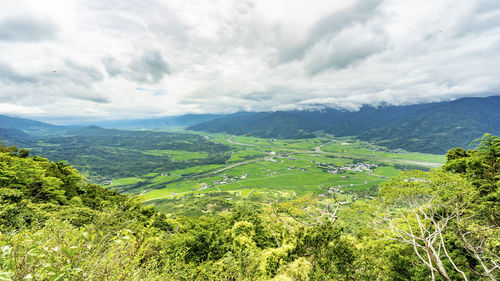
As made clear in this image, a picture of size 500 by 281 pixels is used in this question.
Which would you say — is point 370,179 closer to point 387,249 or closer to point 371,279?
point 387,249

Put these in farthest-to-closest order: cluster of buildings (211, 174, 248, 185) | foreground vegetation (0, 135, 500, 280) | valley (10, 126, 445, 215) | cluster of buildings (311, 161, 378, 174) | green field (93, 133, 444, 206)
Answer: cluster of buildings (311, 161, 378, 174) → cluster of buildings (211, 174, 248, 185) → green field (93, 133, 444, 206) → valley (10, 126, 445, 215) → foreground vegetation (0, 135, 500, 280)

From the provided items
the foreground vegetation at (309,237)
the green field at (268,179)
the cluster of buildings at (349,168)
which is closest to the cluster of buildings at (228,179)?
the green field at (268,179)

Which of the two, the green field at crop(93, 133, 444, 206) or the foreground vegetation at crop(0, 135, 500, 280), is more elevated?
the foreground vegetation at crop(0, 135, 500, 280)

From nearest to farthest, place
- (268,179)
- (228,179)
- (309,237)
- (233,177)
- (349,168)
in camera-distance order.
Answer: (309,237)
(268,179)
(228,179)
(233,177)
(349,168)

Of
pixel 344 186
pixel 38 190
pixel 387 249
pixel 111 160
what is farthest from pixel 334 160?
pixel 111 160

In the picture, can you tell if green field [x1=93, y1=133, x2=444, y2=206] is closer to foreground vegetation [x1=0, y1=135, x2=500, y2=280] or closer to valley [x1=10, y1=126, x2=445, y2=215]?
valley [x1=10, y1=126, x2=445, y2=215]

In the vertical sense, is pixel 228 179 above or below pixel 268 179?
above

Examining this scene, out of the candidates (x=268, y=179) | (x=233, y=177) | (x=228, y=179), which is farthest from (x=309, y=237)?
(x=233, y=177)

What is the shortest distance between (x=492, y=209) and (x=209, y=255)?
2142 cm

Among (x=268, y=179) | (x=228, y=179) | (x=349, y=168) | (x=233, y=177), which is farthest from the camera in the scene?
(x=349, y=168)

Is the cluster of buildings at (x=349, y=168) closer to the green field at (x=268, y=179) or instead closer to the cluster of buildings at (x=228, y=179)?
the green field at (x=268, y=179)

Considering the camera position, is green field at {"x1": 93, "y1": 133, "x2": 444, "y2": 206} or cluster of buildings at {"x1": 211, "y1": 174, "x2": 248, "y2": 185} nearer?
green field at {"x1": 93, "y1": 133, "x2": 444, "y2": 206}

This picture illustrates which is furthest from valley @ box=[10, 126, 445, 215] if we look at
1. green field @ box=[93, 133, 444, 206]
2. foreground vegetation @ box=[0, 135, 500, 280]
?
foreground vegetation @ box=[0, 135, 500, 280]

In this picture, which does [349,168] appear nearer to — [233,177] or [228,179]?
[233,177]
